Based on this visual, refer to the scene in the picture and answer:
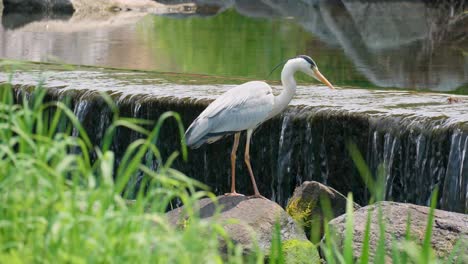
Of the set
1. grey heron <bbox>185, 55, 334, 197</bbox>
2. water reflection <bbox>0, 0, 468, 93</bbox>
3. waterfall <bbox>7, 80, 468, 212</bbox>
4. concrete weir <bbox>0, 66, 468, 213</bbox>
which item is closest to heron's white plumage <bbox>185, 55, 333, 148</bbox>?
grey heron <bbox>185, 55, 334, 197</bbox>

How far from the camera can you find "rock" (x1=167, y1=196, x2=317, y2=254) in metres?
6.14

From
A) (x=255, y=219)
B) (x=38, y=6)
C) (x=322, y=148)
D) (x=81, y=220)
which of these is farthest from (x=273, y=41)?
(x=81, y=220)

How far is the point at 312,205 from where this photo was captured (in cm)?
723

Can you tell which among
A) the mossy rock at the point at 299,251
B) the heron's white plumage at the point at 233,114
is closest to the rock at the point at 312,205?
the heron's white plumage at the point at 233,114

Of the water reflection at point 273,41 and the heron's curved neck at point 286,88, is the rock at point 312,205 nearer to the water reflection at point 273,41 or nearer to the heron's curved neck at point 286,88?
the heron's curved neck at point 286,88

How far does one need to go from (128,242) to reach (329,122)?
208 inches

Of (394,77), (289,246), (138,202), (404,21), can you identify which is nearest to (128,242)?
(138,202)

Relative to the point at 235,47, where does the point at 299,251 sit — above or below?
above

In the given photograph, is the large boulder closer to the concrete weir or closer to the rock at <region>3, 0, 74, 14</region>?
the concrete weir

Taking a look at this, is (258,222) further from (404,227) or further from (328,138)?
(328,138)

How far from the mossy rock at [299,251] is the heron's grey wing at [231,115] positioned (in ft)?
3.82

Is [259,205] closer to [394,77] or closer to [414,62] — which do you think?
[394,77]

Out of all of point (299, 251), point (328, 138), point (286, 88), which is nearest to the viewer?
point (299, 251)

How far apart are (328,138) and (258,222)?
2.77m
